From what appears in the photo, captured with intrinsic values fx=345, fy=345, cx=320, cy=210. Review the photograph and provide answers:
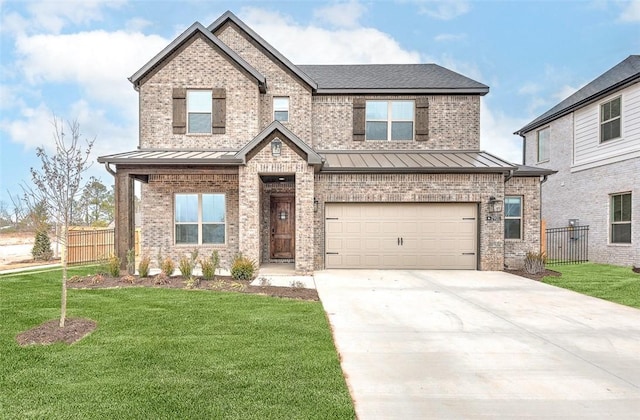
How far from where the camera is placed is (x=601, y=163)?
13.8 m

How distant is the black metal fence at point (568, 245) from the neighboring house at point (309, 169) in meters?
4.15

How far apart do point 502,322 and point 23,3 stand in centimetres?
1694

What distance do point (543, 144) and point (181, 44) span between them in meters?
17.4

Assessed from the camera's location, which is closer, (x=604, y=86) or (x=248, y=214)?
(x=248, y=214)

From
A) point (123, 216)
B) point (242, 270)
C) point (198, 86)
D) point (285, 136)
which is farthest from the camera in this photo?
point (198, 86)

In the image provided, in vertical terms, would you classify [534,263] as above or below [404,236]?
below

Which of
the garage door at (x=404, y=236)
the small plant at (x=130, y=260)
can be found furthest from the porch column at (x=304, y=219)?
the small plant at (x=130, y=260)

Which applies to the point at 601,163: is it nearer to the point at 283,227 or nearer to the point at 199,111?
the point at 283,227

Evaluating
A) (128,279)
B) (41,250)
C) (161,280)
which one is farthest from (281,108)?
(41,250)

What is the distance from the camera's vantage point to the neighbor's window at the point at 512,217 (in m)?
12.4

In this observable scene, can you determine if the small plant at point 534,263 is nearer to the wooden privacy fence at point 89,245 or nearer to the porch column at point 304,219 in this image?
the porch column at point 304,219

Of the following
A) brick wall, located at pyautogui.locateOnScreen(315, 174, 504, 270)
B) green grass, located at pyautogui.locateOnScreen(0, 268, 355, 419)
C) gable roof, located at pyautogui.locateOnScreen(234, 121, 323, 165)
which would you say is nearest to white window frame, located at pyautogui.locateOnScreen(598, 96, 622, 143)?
brick wall, located at pyautogui.locateOnScreen(315, 174, 504, 270)

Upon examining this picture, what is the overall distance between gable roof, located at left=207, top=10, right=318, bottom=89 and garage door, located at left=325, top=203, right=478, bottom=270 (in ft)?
16.8

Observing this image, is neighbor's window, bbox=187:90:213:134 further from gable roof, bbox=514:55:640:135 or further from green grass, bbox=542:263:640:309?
gable roof, bbox=514:55:640:135
